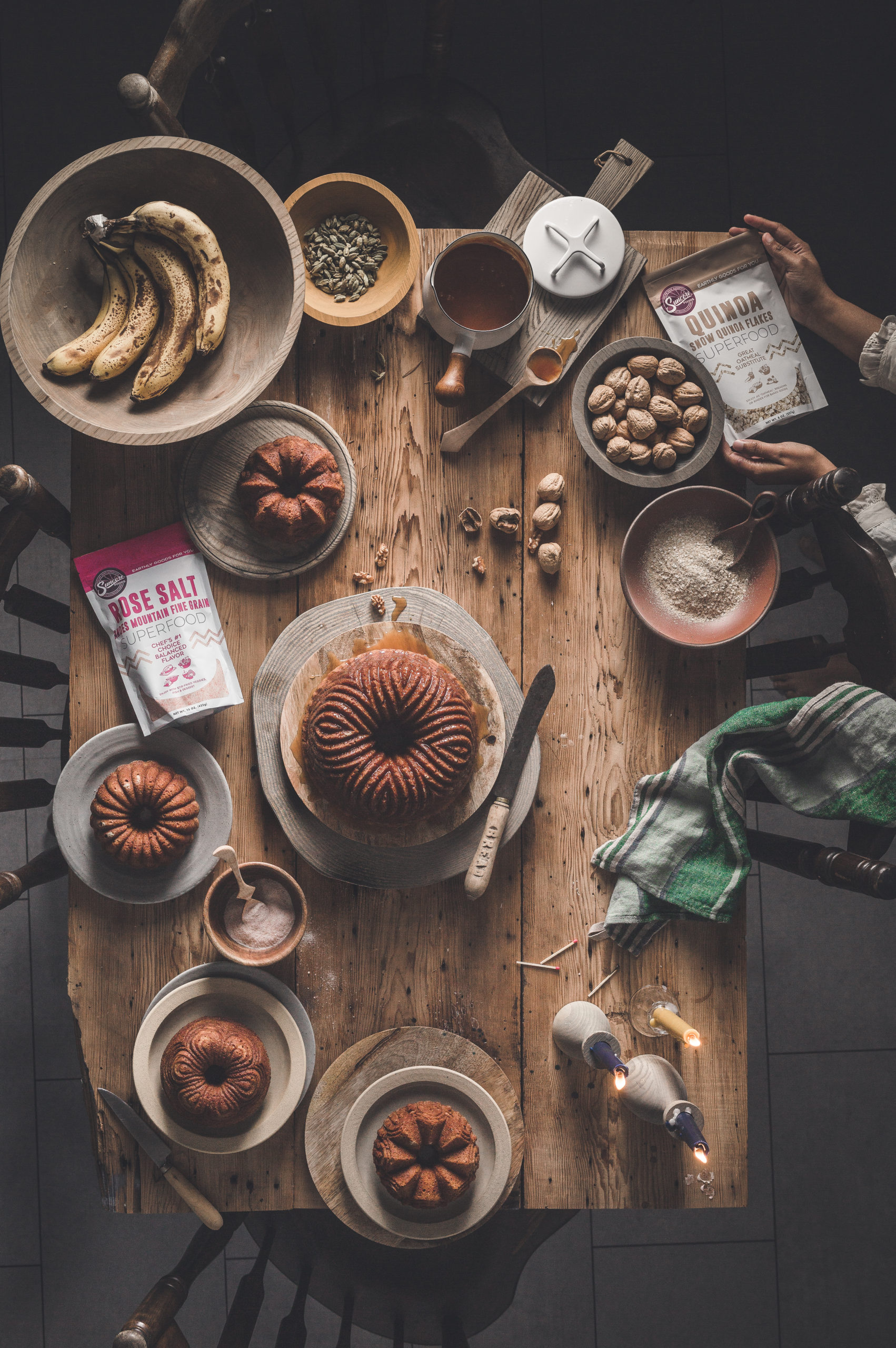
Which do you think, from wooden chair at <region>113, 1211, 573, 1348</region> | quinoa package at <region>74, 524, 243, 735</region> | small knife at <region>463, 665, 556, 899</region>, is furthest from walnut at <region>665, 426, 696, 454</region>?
wooden chair at <region>113, 1211, 573, 1348</region>

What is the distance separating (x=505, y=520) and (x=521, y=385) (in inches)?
14.5

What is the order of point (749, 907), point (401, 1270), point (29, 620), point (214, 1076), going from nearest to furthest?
point (214, 1076) < point (29, 620) < point (401, 1270) < point (749, 907)

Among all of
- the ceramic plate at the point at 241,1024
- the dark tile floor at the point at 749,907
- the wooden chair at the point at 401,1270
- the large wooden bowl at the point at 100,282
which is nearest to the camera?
the large wooden bowl at the point at 100,282

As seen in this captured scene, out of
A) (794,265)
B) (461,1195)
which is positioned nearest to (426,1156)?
(461,1195)

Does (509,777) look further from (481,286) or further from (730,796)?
(481,286)

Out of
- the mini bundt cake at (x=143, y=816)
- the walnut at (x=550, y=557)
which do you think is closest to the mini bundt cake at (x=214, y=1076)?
the mini bundt cake at (x=143, y=816)

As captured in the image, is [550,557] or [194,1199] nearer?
[194,1199]

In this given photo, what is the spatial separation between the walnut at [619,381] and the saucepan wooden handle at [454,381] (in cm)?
39

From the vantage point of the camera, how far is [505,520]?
2594 millimetres

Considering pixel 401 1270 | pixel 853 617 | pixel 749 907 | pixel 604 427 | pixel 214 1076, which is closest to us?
pixel 214 1076

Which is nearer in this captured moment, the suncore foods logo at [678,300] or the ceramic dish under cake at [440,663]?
the ceramic dish under cake at [440,663]

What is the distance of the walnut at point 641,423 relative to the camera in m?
2.52

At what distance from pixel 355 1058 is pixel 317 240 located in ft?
7.25

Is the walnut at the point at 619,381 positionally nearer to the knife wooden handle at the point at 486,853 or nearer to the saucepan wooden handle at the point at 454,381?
the saucepan wooden handle at the point at 454,381
